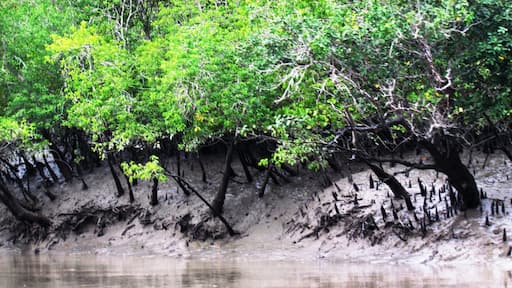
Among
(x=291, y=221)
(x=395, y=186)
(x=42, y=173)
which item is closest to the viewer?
(x=395, y=186)

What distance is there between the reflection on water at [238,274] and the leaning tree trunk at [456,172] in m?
2.02

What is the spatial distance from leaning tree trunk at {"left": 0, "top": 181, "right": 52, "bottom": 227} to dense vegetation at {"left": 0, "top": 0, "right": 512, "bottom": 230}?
81mm

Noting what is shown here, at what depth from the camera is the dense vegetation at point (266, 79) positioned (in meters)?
13.5

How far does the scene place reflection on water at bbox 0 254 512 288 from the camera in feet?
41.7

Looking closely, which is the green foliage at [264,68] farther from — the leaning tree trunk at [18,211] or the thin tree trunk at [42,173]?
the thin tree trunk at [42,173]

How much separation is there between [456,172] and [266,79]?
4.84 meters

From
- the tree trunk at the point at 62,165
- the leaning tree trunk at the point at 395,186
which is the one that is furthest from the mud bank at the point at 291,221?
the tree trunk at the point at 62,165

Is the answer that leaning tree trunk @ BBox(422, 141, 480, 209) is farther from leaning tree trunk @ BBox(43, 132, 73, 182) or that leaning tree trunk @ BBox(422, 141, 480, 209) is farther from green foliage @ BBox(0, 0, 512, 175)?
leaning tree trunk @ BBox(43, 132, 73, 182)

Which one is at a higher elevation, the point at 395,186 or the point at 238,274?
the point at 395,186

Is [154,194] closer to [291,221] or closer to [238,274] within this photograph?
[291,221]

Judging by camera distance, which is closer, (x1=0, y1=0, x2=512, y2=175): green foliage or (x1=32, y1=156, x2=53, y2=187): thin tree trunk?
(x1=0, y1=0, x2=512, y2=175): green foliage

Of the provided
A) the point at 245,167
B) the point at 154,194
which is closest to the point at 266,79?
the point at 245,167

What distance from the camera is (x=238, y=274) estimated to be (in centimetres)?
1499

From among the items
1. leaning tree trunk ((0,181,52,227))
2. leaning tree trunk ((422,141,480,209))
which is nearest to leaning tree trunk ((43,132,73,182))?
leaning tree trunk ((0,181,52,227))
